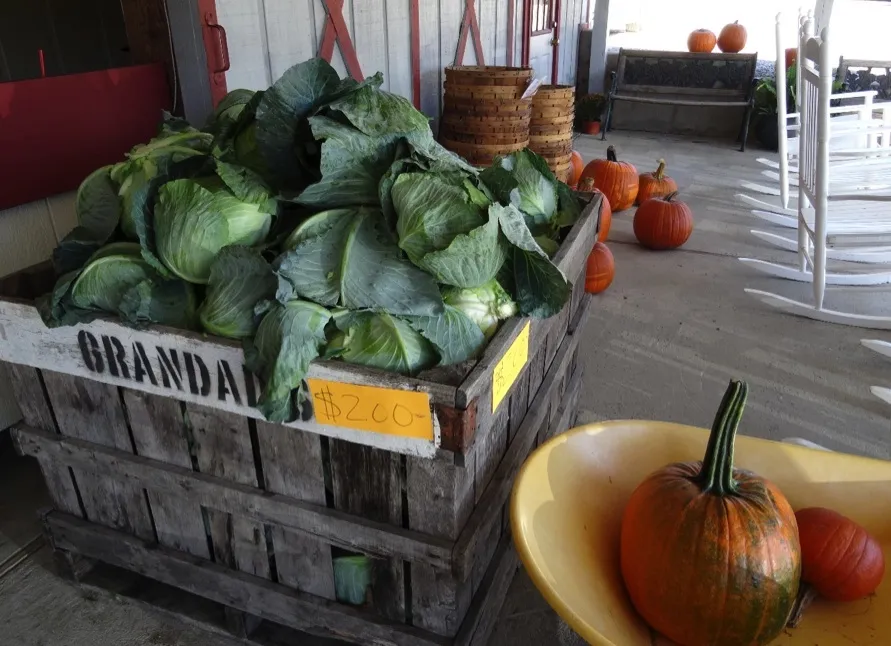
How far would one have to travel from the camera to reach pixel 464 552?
1.48 meters

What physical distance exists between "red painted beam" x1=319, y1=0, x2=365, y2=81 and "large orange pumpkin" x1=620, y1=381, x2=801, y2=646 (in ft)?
10.7

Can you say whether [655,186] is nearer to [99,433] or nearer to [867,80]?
[867,80]

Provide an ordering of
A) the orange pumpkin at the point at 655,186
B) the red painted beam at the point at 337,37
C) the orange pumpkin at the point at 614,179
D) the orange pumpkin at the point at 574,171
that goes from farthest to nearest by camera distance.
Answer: the orange pumpkin at the point at 574,171 → the orange pumpkin at the point at 655,186 → the orange pumpkin at the point at 614,179 → the red painted beam at the point at 337,37

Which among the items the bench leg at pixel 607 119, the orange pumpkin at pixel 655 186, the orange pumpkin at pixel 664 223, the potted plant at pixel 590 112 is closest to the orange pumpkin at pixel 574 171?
the orange pumpkin at pixel 655 186

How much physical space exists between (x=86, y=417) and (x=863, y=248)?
4713 millimetres

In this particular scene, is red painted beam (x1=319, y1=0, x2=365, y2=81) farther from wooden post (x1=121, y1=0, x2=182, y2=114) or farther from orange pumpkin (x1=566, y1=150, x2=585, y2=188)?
orange pumpkin (x1=566, y1=150, x2=585, y2=188)

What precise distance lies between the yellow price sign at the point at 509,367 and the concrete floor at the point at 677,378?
2.95ft

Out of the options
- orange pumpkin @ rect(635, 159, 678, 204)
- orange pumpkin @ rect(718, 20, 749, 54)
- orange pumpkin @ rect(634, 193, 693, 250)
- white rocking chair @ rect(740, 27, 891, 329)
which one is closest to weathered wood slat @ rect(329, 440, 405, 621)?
white rocking chair @ rect(740, 27, 891, 329)

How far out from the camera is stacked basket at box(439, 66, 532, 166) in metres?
4.62

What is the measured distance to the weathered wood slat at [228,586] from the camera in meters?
1.69

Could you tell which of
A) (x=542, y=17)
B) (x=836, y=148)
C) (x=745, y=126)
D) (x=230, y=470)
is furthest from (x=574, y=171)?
(x=230, y=470)

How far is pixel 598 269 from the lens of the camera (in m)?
4.06

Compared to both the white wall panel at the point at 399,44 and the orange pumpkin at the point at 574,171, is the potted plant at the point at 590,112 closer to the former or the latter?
the orange pumpkin at the point at 574,171

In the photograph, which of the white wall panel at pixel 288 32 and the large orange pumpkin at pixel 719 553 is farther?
the white wall panel at pixel 288 32
